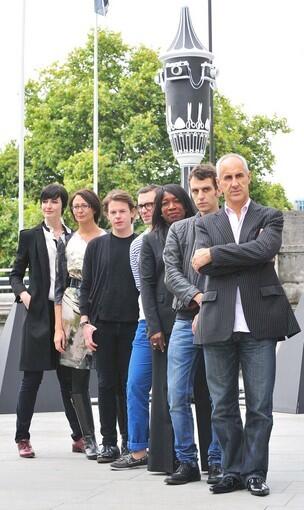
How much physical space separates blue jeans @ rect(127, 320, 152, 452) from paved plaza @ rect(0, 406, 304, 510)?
0.31 meters

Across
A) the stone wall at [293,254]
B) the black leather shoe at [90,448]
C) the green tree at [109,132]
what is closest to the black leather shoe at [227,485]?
the black leather shoe at [90,448]

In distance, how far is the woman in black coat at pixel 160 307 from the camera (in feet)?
24.9

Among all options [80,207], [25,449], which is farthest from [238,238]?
[25,449]

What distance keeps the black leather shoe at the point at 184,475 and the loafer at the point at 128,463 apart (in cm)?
81

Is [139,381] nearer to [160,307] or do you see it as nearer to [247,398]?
[160,307]

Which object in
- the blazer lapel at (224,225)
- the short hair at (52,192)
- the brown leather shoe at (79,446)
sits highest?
the short hair at (52,192)

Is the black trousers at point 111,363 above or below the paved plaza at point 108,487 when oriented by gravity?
above

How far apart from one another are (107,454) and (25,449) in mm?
743

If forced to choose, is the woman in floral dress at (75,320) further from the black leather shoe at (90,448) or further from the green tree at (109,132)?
the green tree at (109,132)

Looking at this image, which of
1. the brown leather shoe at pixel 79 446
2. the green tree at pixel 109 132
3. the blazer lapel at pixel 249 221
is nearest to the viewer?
the blazer lapel at pixel 249 221

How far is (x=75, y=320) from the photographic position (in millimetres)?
8797

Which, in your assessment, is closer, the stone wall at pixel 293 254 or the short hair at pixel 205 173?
the short hair at pixel 205 173

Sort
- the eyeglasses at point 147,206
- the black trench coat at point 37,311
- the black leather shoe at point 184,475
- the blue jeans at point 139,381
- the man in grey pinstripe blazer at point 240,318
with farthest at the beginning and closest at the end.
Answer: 1. the black trench coat at point 37,311
2. the eyeglasses at point 147,206
3. the blue jeans at point 139,381
4. the black leather shoe at point 184,475
5. the man in grey pinstripe blazer at point 240,318

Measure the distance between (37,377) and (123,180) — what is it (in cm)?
4173
